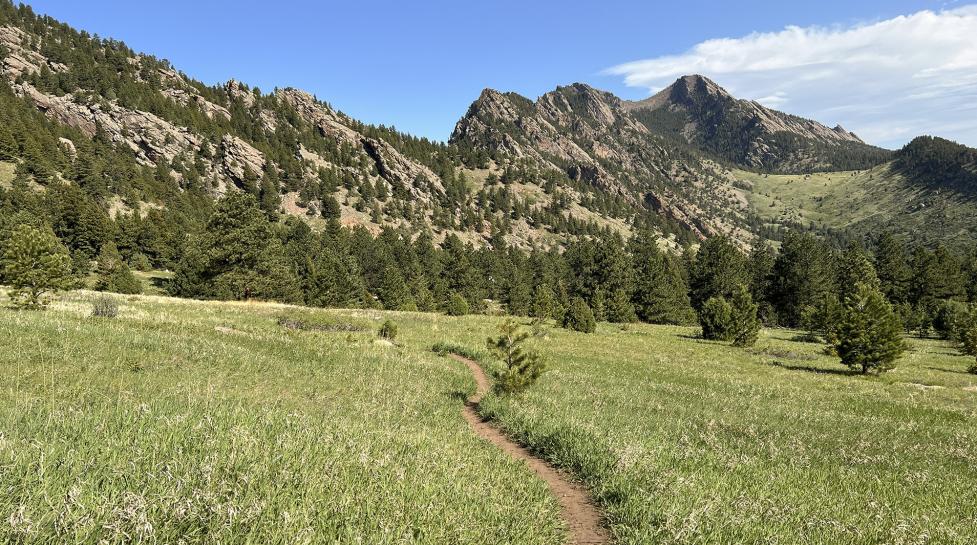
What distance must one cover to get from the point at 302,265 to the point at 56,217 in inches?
1782

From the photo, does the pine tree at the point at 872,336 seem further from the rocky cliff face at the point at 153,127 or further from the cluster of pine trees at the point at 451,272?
the rocky cliff face at the point at 153,127

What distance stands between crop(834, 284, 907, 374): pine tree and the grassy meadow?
10.1 m

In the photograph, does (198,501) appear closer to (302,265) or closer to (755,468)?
(755,468)

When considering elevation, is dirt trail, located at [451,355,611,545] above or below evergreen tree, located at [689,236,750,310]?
below

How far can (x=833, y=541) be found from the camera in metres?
6.19

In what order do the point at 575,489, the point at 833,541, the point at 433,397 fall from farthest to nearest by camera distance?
the point at 433,397
the point at 575,489
the point at 833,541

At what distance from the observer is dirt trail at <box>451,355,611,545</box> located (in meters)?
6.44

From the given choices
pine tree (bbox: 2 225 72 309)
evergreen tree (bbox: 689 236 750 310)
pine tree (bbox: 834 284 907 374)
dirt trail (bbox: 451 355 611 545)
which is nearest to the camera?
dirt trail (bbox: 451 355 611 545)

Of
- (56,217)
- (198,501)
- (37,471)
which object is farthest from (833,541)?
(56,217)

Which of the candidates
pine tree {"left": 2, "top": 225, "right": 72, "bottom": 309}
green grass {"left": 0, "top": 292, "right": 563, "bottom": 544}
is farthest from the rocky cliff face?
green grass {"left": 0, "top": 292, "right": 563, "bottom": 544}

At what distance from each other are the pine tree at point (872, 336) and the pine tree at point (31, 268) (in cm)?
5251

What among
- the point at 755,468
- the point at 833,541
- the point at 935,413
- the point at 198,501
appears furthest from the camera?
the point at 935,413

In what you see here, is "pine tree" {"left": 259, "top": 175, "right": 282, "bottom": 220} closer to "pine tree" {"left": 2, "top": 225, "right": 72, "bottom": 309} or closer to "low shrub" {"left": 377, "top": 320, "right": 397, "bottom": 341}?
"pine tree" {"left": 2, "top": 225, "right": 72, "bottom": 309}

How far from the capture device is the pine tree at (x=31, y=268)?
992 inches
